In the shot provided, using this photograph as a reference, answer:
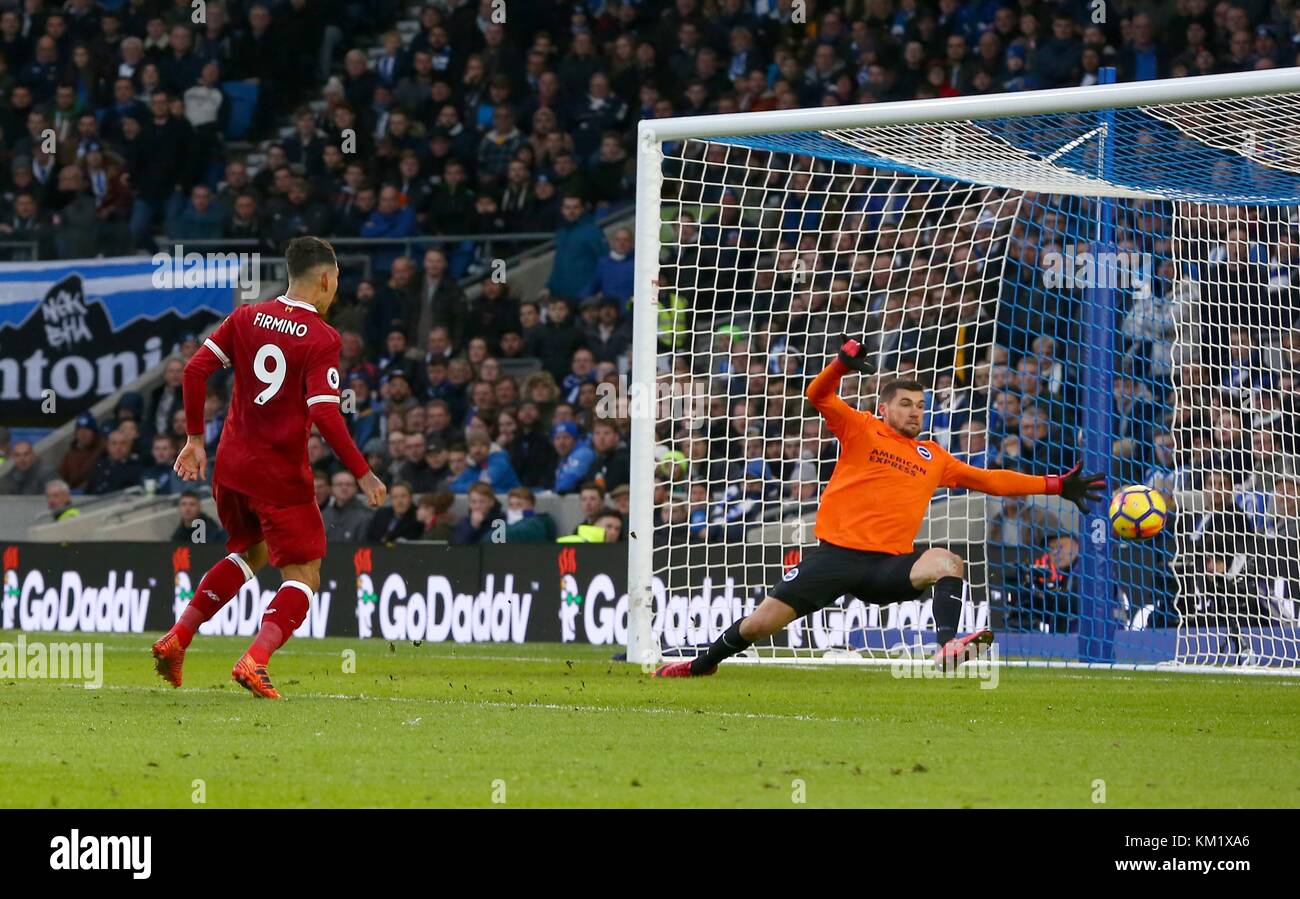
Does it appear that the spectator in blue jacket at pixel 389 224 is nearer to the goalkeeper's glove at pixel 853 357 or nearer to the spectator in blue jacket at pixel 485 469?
the spectator in blue jacket at pixel 485 469

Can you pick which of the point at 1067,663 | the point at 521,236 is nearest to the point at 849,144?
the point at 1067,663

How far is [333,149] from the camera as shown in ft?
65.2

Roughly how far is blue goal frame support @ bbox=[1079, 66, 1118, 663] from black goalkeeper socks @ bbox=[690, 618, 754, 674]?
9.29ft

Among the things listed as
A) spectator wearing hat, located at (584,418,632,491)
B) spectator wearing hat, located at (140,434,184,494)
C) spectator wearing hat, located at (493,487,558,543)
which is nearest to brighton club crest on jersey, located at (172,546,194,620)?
spectator wearing hat, located at (493,487,558,543)

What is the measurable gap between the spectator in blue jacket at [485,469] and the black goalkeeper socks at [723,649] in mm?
6355

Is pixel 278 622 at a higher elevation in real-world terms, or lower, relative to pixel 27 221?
lower

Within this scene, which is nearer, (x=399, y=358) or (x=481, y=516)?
(x=481, y=516)

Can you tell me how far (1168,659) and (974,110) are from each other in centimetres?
367

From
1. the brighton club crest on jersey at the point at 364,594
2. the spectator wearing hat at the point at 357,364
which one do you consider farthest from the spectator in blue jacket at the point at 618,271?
the brighton club crest on jersey at the point at 364,594

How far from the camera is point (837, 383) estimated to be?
909 centimetres

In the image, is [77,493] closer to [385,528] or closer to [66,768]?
[385,528]

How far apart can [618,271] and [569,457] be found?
2.17 metres

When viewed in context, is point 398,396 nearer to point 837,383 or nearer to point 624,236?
point 624,236

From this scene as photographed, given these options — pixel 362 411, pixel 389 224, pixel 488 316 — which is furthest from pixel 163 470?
pixel 488 316
